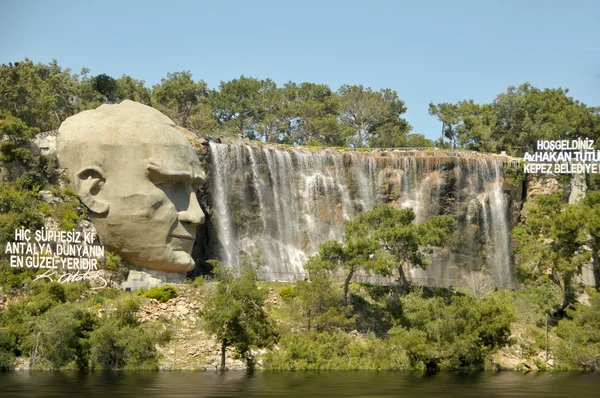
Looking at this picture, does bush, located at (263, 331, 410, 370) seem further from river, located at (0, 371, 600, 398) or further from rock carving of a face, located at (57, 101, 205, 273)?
rock carving of a face, located at (57, 101, 205, 273)

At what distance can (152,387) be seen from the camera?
1492 inches

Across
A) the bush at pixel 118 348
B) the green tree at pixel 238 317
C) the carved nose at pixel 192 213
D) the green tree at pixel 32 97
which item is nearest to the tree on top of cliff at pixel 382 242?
the carved nose at pixel 192 213

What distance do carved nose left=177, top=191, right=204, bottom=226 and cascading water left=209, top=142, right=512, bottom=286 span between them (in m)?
6.95

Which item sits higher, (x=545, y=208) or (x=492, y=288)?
(x=545, y=208)

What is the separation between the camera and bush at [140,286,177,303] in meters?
59.0

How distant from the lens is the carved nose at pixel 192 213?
64.4 meters

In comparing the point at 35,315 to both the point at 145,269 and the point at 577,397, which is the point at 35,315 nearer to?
the point at 145,269

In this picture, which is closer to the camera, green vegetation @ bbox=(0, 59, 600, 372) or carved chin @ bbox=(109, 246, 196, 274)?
green vegetation @ bbox=(0, 59, 600, 372)

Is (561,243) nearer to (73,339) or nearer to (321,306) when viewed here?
(321,306)

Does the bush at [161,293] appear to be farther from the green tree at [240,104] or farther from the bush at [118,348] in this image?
the green tree at [240,104]

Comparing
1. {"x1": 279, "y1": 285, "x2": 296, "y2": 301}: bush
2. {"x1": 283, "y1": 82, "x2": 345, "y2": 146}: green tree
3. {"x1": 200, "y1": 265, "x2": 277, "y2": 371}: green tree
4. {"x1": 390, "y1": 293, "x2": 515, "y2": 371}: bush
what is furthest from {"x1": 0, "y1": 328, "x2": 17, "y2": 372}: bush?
{"x1": 283, "y1": 82, "x2": 345, "y2": 146}: green tree

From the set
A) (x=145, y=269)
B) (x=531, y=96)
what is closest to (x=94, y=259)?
(x=145, y=269)

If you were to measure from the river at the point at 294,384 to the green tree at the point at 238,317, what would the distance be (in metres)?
2.88

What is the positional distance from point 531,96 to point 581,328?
5191 centimetres
